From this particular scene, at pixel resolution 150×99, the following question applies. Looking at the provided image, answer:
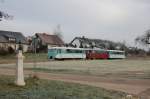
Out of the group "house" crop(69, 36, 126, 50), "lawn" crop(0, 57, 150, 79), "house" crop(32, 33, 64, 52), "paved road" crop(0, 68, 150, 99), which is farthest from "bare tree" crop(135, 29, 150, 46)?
"paved road" crop(0, 68, 150, 99)

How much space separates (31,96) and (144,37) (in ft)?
475

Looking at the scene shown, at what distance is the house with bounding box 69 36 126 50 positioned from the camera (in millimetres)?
138500

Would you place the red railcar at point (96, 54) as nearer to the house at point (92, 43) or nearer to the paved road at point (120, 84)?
the house at point (92, 43)

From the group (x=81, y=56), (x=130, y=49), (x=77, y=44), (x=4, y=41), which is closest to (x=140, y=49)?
(x=130, y=49)

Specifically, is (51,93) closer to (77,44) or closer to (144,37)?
(77,44)

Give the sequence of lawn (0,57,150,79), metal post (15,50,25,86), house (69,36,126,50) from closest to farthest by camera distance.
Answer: metal post (15,50,25,86) < lawn (0,57,150,79) < house (69,36,126,50)

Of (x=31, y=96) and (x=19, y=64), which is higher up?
(x=19, y=64)

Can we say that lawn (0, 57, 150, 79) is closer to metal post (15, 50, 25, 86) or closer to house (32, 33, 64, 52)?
metal post (15, 50, 25, 86)

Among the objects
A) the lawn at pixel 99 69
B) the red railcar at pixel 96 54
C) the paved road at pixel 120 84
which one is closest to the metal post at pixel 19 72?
the paved road at pixel 120 84

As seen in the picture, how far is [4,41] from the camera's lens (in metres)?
115

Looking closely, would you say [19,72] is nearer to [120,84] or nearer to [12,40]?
[120,84]

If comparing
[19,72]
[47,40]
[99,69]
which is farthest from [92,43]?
[19,72]

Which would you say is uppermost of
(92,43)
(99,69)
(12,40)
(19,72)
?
(12,40)

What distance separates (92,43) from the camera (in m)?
144
